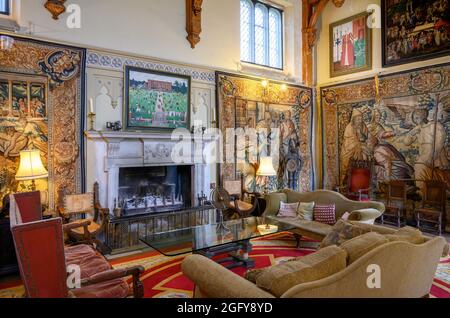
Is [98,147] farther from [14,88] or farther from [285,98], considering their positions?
[285,98]

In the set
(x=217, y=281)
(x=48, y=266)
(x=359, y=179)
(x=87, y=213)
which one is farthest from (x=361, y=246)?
(x=359, y=179)

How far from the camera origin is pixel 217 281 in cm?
205

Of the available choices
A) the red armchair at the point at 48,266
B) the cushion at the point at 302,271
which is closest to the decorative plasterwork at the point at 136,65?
the red armchair at the point at 48,266

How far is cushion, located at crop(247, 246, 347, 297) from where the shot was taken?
193 cm

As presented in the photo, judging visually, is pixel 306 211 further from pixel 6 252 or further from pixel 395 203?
pixel 6 252

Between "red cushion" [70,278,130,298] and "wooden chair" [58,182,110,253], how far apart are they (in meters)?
1.83

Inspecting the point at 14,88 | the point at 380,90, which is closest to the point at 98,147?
the point at 14,88

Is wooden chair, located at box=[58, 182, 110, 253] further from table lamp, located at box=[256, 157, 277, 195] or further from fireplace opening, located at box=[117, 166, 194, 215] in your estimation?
table lamp, located at box=[256, 157, 277, 195]

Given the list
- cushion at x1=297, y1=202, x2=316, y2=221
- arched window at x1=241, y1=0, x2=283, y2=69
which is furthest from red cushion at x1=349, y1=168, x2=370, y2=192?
arched window at x1=241, y1=0, x2=283, y2=69

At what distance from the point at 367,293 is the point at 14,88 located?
5000 mm

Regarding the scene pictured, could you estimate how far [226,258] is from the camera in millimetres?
4129

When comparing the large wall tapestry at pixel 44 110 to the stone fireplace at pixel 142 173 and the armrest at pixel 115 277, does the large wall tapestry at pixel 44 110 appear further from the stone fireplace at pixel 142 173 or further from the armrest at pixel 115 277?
the armrest at pixel 115 277

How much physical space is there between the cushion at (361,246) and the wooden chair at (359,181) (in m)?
4.62

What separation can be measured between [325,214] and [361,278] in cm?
296
